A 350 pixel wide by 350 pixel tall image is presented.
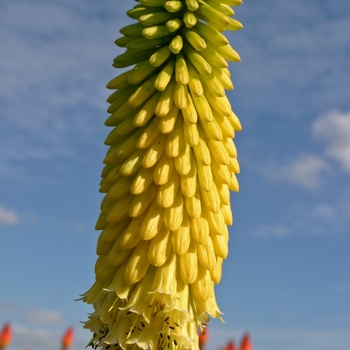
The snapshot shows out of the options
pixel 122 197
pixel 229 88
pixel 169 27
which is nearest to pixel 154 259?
pixel 122 197

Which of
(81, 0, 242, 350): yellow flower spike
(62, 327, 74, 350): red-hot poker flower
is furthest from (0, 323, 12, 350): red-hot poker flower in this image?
(81, 0, 242, 350): yellow flower spike

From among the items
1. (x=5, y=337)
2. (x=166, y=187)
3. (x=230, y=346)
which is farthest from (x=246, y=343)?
(x=5, y=337)

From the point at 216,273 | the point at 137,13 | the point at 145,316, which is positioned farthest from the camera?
the point at 137,13

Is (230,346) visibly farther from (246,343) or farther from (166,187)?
(166,187)

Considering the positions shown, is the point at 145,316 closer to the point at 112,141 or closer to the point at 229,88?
the point at 112,141

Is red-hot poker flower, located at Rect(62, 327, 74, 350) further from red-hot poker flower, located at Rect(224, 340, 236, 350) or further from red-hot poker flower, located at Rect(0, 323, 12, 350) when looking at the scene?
red-hot poker flower, located at Rect(224, 340, 236, 350)

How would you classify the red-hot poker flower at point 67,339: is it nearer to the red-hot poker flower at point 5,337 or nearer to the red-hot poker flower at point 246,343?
the red-hot poker flower at point 5,337
